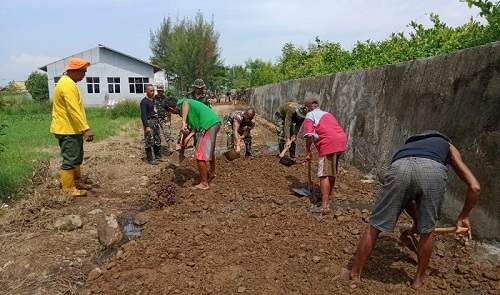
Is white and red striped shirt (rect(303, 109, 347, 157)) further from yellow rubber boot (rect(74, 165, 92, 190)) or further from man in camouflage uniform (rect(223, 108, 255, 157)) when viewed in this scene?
yellow rubber boot (rect(74, 165, 92, 190))

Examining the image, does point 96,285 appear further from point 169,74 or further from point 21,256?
point 169,74

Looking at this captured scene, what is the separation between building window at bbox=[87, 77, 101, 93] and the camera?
97.0 ft

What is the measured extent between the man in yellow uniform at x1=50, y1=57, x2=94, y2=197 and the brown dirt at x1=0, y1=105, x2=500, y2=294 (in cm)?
37

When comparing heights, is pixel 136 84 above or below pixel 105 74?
below

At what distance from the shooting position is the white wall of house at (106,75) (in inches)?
1160

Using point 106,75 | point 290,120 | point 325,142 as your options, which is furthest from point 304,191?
point 106,75

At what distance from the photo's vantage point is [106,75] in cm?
2988

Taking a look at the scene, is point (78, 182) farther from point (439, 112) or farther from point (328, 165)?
point (439, 112)

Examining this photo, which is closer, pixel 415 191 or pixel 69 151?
pixel 415 191

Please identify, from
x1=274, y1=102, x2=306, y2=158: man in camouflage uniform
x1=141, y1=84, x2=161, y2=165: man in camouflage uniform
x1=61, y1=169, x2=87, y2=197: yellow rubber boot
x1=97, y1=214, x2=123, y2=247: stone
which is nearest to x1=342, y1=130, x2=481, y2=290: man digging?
x1=97, y1=214, x2=123, y2=247: stone

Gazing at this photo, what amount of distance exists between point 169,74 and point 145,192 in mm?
37604

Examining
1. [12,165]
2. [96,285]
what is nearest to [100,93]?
[12,165]

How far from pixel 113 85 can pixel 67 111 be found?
2675 cm

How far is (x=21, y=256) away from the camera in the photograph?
11.9 feet
